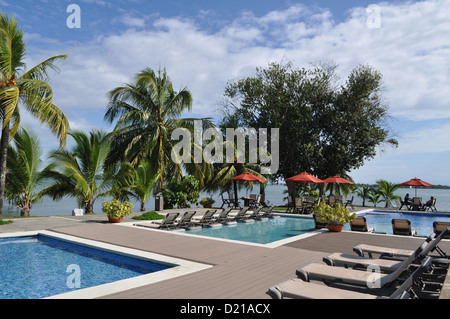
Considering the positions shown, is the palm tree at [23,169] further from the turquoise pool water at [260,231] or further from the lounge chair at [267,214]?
the lounge chair at [267,214]

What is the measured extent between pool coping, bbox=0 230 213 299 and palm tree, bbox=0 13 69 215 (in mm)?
5135

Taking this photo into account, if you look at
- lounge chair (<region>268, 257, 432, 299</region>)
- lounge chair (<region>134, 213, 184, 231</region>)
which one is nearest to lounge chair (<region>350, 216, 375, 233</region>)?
lounge chair (<region>134, 213, 184, 231</region>)

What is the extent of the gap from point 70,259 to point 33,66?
10553 millimetres

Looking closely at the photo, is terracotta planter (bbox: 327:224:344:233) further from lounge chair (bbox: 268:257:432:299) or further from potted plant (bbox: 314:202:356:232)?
lounge chair (bbox: 268:257:432:299)

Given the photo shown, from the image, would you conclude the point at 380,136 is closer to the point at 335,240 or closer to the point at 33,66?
the point at 335,240

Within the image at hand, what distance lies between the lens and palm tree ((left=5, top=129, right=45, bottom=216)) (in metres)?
16.2

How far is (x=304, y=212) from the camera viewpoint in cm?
1892

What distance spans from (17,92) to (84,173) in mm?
6456

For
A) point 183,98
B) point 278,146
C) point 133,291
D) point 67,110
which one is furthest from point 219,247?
point 278,146

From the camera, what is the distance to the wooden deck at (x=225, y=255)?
16.0 feet

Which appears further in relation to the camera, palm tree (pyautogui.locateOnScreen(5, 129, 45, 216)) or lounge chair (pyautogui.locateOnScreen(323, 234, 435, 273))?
palm tree (pyautogui.locateOnScreen(5, 129, 45, 216))

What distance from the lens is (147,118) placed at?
21.6 meters

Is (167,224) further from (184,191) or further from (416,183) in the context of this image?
(416,183)
